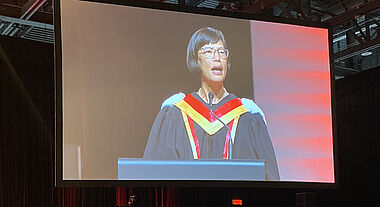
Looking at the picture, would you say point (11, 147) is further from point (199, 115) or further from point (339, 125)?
point (339, 125)

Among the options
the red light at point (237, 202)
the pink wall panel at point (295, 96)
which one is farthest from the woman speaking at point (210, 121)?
the red light at point (237, 202)

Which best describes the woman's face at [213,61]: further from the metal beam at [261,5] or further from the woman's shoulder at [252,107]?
the metal beam at [261,5]

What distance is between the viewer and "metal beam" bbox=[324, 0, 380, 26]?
6.13 m

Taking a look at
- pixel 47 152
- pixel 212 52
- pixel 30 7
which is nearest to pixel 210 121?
pixel 212 52

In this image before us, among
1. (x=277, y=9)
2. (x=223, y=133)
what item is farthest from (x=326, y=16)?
(x=223, y=133)

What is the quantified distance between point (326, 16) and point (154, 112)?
3193 millimetres

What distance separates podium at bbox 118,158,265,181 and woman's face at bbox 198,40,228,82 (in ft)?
2.75

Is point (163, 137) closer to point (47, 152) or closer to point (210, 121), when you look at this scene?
point (210, 121)

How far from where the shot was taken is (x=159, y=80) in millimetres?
5004

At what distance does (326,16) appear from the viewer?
22.9ft

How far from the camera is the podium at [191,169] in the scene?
15.6ft

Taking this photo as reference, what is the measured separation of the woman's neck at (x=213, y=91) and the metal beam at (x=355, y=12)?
206 centimetres

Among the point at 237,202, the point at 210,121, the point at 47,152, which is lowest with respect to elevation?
the point at 237,202

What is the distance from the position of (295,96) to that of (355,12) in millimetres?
1681
